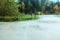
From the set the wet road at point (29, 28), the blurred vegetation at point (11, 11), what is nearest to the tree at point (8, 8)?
the blurred vegetation at point (11, 11)

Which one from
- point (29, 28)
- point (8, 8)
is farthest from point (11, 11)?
point (29, 28)

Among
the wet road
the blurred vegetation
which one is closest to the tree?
the blurred vegetation

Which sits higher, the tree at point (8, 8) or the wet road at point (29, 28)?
the tree at point (8, 8)

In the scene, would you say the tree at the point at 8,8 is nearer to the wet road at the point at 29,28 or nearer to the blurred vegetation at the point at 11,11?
the blurred vegetation at the point at 11,11

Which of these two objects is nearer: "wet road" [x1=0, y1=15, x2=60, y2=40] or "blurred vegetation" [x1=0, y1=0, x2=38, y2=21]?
"wet road" [x1=0, y1=15, x2=60, y2=40]

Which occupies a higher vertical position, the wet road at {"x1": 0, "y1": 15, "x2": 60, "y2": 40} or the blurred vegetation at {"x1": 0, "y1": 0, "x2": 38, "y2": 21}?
the blurred vegetation at {"x1": 0, "y1": 0, "x2": 38, "y2": 21}

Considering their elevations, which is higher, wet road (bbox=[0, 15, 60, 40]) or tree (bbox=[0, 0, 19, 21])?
tree (bbox=[0, 0, 19, 21])

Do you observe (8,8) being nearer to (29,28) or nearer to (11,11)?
(11,11)

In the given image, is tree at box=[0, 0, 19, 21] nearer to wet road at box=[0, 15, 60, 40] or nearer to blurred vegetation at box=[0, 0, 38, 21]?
blurred vegetation at box=[0, 0, 38, 21]

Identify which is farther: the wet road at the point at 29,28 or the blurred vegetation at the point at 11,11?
the blurred vegetation at the point at 11,11

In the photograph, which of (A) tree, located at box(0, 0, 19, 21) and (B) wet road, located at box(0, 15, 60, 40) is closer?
(B) wet road, located at box(0, 15, 60, 40)

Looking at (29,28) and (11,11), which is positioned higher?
(11,11)

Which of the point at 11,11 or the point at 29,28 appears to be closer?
the point at 29,28

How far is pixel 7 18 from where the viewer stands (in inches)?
61.2
